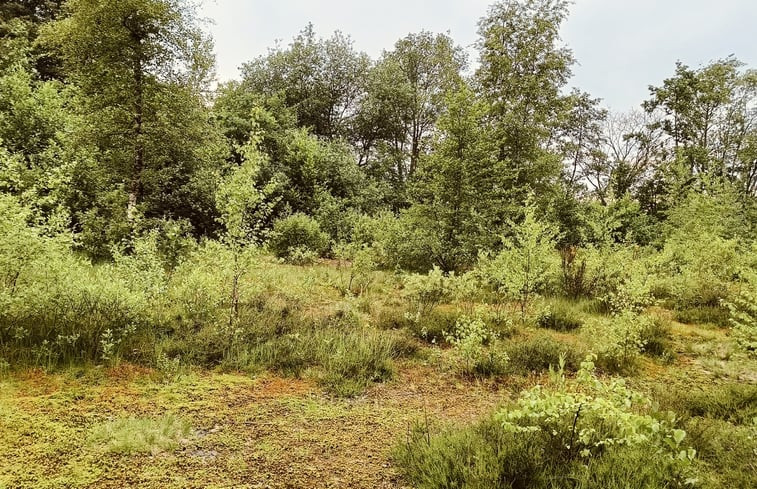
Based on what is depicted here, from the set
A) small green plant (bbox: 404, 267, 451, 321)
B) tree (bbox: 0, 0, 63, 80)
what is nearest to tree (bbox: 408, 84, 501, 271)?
small green plant (bbox: 404, 267, 451, 321)

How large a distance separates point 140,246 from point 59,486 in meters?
3.47

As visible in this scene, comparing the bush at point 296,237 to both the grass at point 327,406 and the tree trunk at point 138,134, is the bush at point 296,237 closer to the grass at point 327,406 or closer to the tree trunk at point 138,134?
the tree trunk at point 138,134

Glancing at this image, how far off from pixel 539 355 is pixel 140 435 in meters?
4.81

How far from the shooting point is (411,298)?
791 centimetres

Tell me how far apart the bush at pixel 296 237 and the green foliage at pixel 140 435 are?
9799 mm

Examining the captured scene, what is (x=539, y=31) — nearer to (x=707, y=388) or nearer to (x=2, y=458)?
(x=707, y=388)

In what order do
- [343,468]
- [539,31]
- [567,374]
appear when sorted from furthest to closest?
[539,31], [567,374], [343,468]

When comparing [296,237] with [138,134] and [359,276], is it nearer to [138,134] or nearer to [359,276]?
[359,276]

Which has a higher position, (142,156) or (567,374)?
(142,156)

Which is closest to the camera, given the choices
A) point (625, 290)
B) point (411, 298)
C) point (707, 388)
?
point (707, 388)

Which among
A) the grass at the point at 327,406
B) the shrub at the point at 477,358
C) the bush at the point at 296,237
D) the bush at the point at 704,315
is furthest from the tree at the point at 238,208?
the bush at the point at 704,315

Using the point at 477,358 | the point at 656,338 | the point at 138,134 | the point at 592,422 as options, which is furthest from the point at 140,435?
the point at 138,134

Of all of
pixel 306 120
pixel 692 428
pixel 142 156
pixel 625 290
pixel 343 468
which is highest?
pixel 306 120

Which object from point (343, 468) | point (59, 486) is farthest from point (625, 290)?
point (59, 486)
